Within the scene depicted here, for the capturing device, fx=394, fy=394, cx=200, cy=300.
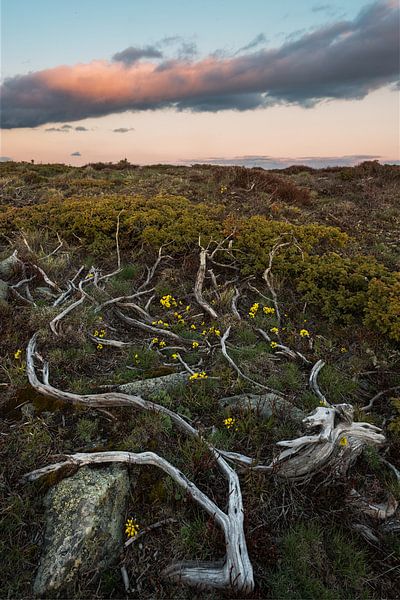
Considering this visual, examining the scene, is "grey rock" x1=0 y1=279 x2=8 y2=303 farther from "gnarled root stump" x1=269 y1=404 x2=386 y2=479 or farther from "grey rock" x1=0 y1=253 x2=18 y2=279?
"gnarled root stump" x1=269 y1=404 x2=386 y2=479

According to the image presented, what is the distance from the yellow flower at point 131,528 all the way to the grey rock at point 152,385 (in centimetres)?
156

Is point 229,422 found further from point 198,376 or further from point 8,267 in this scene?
point 8,267

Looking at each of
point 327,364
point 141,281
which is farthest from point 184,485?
point 141,281

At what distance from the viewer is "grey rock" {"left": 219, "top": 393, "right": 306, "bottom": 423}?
4469mm

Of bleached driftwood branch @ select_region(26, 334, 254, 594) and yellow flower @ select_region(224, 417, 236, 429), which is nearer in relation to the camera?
bleached driftwood branch @ select_region(26, 334, 254, 594)

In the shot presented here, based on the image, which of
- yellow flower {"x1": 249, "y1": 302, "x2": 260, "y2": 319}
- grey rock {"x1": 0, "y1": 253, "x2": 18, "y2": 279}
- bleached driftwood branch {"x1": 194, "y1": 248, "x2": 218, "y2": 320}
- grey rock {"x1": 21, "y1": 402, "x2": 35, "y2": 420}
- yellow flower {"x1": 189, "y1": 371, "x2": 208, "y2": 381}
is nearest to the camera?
grey rock {"x1": 21, "y1": 402, "x2": 35, "y2": 420}

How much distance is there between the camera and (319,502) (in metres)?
3.75

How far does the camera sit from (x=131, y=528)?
3314 millimetres

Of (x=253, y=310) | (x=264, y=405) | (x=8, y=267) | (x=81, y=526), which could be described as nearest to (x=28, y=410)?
(x=81, y=526)

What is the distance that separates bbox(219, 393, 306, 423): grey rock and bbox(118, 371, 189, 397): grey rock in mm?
665

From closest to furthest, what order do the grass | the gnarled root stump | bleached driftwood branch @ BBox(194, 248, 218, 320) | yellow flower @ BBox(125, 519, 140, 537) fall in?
the grass → yellow flower @ BBox(125, 519, 140, 537) → the gnarled root stump → bleached driftwood branch @ BBox(194, 248, 218, 320)

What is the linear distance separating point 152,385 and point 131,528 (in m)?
1.81

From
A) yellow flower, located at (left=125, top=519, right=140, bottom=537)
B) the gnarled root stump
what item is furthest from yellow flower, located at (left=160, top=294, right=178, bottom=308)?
yellow flower, located at (left=125, top=519, right=140, bottom=537)

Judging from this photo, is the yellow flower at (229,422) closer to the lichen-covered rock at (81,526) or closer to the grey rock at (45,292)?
the lichen-covered rock at (81,526)
